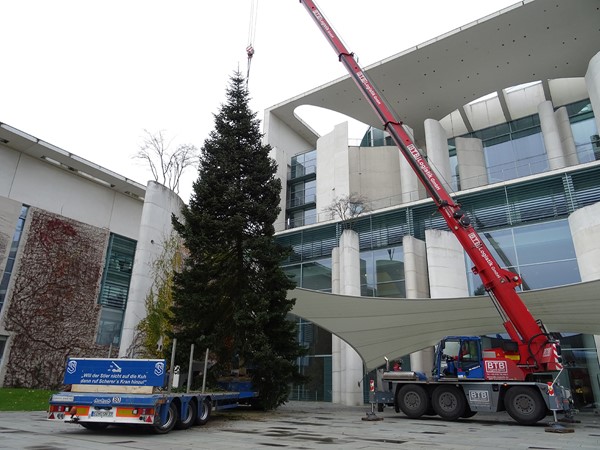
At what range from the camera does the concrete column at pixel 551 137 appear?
2234 centimetres

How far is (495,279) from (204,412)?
776cm

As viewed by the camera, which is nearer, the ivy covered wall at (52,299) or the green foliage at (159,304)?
the green foliage at (159,304)

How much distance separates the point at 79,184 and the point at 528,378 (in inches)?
922

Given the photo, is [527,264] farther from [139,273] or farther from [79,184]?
[79,184]

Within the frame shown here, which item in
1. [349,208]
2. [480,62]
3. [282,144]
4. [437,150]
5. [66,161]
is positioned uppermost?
[480,62]

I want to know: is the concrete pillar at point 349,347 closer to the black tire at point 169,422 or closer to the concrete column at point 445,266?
the concrete column at point 445,266

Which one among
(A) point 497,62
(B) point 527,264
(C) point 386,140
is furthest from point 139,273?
(A) point 497,62

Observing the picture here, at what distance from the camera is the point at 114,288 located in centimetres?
2577

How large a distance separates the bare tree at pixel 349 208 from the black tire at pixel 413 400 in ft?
36.5

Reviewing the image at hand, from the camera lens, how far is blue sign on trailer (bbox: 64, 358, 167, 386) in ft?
25.7

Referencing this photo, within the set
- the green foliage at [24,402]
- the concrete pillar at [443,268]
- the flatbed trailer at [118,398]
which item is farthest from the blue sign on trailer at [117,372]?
the concrete pillar at [443,268]

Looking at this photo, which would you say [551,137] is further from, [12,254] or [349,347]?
[12,254]

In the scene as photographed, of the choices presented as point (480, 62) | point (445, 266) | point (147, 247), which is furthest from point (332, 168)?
point (147, 247)

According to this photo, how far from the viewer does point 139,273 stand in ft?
57.2
